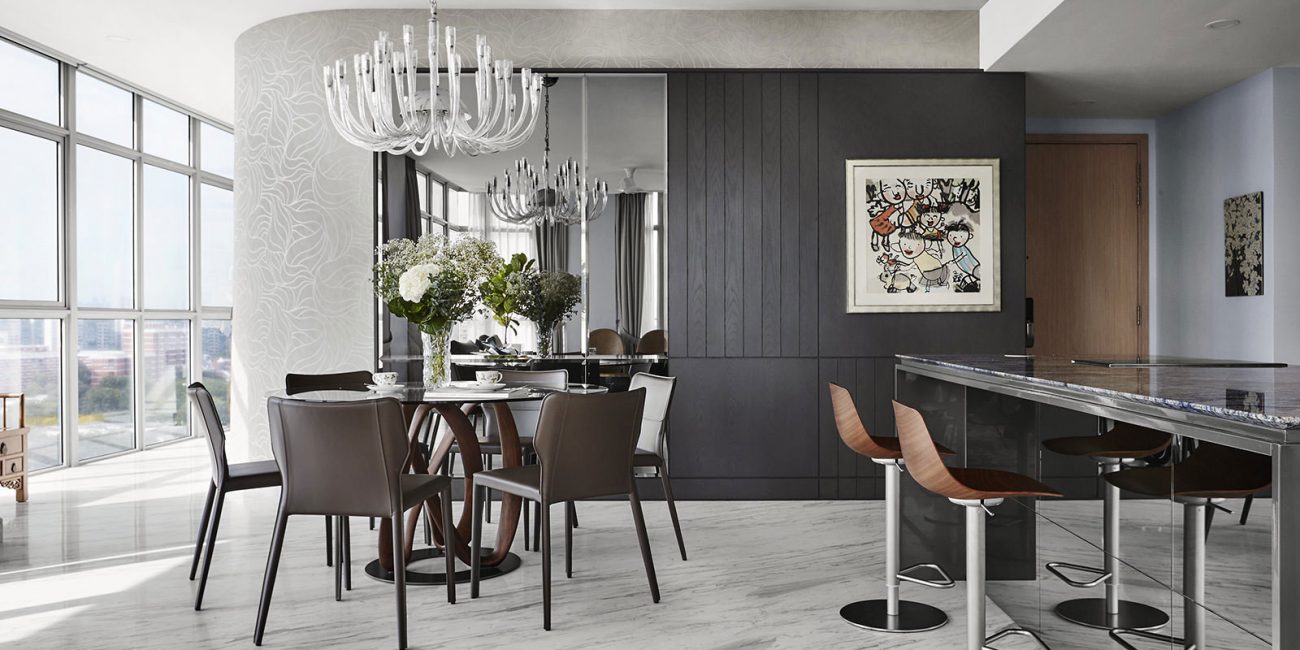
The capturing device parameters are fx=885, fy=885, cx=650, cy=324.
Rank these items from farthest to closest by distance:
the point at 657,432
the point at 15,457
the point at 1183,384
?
1. the point at 15,457
2. the point at 657,432
3. the point at 1183,384

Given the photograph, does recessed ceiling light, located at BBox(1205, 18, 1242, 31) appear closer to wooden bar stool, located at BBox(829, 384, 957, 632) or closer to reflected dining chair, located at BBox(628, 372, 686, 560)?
wooden bar stool, located at BBox(829, 384, 957, 632)

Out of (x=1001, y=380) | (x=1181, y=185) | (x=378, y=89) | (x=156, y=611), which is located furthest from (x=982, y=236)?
(x=156, y=611)

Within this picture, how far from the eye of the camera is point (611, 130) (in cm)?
531

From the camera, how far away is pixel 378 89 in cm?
351

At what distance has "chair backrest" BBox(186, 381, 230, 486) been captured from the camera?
3287 millimetres

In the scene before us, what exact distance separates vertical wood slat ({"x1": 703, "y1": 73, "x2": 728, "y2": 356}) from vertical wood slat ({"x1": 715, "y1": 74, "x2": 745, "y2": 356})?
0.06ft

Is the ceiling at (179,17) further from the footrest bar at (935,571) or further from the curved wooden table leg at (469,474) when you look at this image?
the footrest bar at (935,571)

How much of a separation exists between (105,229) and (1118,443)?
7.01 metres

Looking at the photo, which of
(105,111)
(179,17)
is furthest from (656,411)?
(105,111)

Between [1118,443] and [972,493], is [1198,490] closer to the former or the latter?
[1118,443]

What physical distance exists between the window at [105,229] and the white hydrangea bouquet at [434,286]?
3.96 meters

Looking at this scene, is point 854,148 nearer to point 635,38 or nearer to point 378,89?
point 635,38

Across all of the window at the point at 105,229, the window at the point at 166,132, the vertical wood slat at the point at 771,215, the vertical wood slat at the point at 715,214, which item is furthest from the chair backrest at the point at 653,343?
the window at the point at 166,132

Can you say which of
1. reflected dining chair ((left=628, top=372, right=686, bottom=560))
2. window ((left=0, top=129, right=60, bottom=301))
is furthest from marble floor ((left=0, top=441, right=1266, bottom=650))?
window ((left=0, top=129, right=60, bottom=301))
